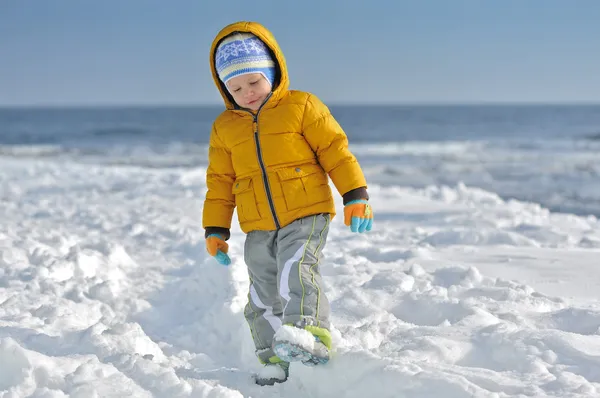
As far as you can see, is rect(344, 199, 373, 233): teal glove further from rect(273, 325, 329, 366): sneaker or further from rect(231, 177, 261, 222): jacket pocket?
rect(273, 325, 329, 366): sneaker

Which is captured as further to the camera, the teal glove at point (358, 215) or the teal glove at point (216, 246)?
the teal glove at point (216, 246)

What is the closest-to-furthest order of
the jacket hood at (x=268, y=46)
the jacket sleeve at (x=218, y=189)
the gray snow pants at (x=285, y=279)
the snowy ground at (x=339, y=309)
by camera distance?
the snowy ground at (x=339, y=309) → the gray snow pants at (x=285, y=279) → the jacket hood at (x=268, y=46) → the jacket sleeve at (x=218, y=189)

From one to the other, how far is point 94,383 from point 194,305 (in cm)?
162

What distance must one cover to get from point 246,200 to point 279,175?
196 millimetres

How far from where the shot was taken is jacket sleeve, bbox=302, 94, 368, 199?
2672 mm

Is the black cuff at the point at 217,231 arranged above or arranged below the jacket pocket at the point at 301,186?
below

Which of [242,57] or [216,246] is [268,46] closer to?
[242,57]

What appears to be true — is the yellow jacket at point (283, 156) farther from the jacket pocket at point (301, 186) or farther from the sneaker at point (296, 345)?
the sneaker at point (296, 345)

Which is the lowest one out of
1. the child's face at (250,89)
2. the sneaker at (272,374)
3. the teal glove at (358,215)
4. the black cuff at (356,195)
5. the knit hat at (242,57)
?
the sneaker at (272,374)

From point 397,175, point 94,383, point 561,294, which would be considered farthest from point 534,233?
point 397,175

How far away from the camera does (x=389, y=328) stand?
3.06 m

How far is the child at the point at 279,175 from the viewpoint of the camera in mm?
2617

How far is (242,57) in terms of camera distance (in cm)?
262

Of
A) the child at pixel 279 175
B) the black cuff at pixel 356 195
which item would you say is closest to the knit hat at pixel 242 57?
the child at pixel 279 175
